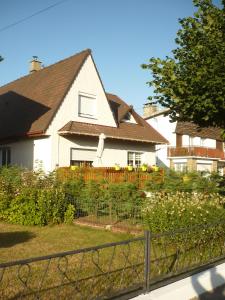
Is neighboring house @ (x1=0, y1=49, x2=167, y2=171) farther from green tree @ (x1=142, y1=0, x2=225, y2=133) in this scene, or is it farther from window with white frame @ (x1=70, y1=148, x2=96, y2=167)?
green tree @ (x1=142, y1=0, x2=225, y2=133)

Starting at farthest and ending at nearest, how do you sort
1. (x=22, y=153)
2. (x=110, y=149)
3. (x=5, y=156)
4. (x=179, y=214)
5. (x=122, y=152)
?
(x=122, y=152), (x=5, y=156), (x=110, y=149), (x=22, y=153), (x=179, y=214)

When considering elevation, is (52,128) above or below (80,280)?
above

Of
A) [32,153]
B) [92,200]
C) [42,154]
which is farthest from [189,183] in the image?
[32,153]

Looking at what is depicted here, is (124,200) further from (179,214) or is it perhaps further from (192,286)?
(192,286)

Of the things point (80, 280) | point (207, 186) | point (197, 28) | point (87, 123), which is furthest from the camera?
point (87, 123)

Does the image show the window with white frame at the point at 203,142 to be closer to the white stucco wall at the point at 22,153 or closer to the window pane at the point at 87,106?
the window pane at the point at 87,106

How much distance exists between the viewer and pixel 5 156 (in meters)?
22.1

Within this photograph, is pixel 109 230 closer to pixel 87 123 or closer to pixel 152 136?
pixel 87 123

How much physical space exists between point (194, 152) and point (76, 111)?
21.6 m

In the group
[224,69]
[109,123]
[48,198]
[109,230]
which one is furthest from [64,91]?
[224,69]

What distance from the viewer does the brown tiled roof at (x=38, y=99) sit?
19.9 metres

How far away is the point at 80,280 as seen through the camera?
6297mm

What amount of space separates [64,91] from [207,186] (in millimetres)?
10424

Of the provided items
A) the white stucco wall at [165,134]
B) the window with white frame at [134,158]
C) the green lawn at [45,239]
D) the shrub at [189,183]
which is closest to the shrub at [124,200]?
the shrub at [189,183]
